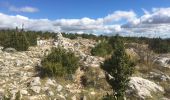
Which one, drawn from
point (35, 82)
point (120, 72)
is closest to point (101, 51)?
point (35, 82)

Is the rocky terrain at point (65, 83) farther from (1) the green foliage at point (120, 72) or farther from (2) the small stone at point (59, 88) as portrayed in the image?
(1) the green foliage at point (120, 72)

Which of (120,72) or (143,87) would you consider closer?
(120,72)

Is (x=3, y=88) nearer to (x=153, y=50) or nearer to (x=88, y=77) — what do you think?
(x=88, y=77)

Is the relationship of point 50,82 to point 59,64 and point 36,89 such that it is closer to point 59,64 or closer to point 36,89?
point 36,89

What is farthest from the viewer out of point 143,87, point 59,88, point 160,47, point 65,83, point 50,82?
point 160,47

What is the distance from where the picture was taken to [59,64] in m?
32.7

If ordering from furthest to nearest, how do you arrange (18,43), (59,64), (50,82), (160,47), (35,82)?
1. (160,47)
2. (18,43)
3. (59,64)
4. (50,82)
5. (35,82)

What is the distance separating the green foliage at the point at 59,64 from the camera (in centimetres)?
3186

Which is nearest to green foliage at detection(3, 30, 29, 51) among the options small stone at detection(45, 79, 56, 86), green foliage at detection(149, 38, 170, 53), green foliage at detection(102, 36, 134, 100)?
small stone at detection(45, 79, 56, 86)

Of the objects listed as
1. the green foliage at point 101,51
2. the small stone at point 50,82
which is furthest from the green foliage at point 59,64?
the green foliage at point 101,51

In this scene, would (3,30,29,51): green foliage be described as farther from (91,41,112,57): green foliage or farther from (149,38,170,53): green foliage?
(149,38,170,53): green foliage

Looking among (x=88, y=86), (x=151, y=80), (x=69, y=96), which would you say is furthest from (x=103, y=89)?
(x=151, y=80)

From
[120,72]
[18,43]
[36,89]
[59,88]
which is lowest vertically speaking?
[59,88]

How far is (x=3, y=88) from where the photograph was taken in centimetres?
2819
